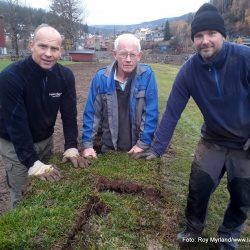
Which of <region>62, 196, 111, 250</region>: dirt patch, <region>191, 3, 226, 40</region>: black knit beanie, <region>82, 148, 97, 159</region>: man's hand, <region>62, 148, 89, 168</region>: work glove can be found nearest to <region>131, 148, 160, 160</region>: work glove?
<region>82, 148, 97, 159</region>: man's hand

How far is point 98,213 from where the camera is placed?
3.51 metres

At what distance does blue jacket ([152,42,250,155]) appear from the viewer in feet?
12.8

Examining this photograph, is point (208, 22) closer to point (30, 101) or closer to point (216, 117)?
point (216, 117)

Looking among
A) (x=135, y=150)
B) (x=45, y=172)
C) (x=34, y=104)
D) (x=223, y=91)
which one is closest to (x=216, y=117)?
(x=223, y=91)

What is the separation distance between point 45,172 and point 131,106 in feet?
4.56

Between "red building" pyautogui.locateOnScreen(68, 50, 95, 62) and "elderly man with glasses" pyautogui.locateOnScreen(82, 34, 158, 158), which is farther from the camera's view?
"red building" pyautogui.locateOnScreen(68, 50, 95, 62)

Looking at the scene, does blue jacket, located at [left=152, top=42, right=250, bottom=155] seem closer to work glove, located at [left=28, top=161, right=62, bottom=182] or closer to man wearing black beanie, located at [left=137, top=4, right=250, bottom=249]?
man wearing black beanie, located at [left=137, top=4, right=250, bottom=249]

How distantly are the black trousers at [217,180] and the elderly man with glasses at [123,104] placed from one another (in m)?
0.83

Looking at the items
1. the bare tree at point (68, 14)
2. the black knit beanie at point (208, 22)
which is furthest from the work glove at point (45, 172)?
the bare tree at point (68, 14)

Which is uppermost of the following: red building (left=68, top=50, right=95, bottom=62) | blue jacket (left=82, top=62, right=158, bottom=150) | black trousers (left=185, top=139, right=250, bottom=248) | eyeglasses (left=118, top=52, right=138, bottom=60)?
eyeglasses (left=118, top=52, right=138, bottom=60)

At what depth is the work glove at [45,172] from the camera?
4.11 metres

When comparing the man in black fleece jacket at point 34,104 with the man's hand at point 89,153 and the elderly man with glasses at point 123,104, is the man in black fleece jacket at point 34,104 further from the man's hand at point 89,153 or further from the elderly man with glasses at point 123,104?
the elderly man with glasses at point 123,104

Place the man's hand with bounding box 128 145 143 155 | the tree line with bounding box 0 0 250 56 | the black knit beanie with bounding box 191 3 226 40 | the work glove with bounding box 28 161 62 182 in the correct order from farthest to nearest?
the tree line with bounding box 0 0 250 56, the man's hand with bounding box 128 145 143 155, the work glove with bounding box 28 161 62 182, the black knit beanie with bounding box 191 3 226 40

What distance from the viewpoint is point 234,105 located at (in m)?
3.96
